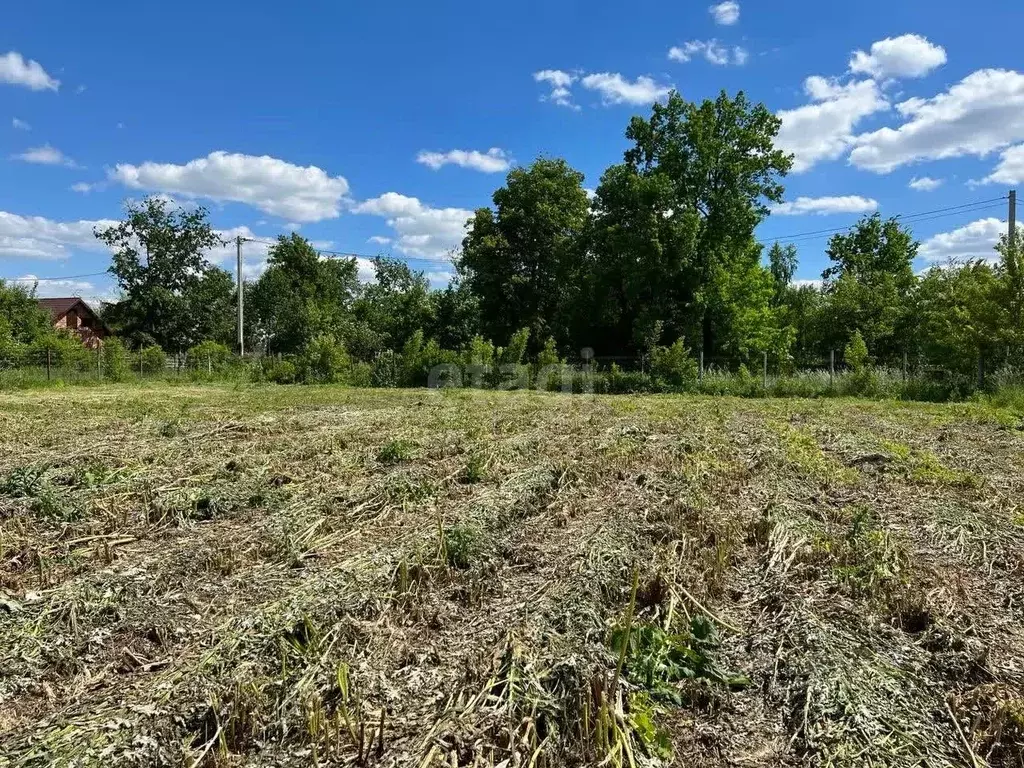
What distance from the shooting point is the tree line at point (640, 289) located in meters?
21.7

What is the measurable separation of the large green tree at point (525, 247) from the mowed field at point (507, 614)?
26.3 metres

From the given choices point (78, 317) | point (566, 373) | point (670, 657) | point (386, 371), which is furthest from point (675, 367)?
point (78, 317)

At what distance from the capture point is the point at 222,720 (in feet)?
6.72

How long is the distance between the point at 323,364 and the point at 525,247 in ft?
44.9

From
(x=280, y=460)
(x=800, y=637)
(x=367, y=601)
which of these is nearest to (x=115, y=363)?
(x=280, y=460)

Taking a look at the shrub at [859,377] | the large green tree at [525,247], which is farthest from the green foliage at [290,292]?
the shrub at [859,377]

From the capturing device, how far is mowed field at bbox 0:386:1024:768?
2014 mm

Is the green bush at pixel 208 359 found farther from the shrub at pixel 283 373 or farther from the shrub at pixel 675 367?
the shrub at pixel 675 367

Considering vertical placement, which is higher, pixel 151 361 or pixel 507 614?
pixel 151 361

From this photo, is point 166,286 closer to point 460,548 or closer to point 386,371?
point 386,371

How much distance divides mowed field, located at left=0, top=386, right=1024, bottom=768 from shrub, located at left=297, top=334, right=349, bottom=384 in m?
16.6

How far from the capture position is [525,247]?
106 feet

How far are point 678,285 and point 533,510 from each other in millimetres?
21620

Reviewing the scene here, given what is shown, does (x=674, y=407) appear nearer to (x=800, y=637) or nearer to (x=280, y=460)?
(x=280, y=460)
